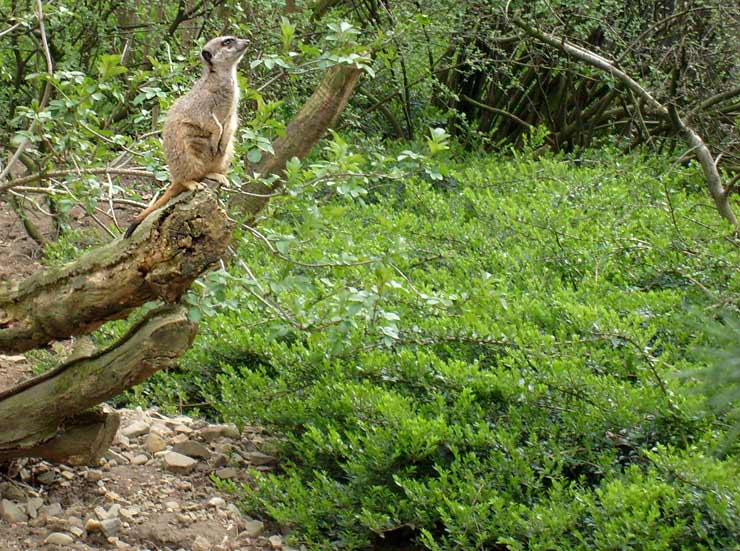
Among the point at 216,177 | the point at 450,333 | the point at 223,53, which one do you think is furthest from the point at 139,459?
the point at 223,53

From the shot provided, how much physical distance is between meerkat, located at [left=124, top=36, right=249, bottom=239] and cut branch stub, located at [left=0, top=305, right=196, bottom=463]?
53 centimetres

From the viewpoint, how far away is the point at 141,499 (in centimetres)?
414

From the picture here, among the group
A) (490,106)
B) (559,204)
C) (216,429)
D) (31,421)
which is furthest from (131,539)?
(490,106)

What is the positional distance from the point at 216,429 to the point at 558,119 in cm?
620

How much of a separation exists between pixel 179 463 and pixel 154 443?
0.24m

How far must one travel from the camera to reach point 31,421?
12.3ft

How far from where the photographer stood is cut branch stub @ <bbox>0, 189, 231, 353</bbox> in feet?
10.2

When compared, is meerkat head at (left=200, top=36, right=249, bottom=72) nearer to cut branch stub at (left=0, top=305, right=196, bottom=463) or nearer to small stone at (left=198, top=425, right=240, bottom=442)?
cut branch stub at (left=0, top=305, right=196, bottom=463)

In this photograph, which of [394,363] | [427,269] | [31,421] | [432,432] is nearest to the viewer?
[31,421]

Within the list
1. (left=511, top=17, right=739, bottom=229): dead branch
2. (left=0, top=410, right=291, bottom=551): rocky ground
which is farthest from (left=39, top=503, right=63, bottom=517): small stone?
(left=511, top=17, right=739, bottom=229): dead branch

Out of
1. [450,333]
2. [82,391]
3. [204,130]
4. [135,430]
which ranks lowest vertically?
[135,430]

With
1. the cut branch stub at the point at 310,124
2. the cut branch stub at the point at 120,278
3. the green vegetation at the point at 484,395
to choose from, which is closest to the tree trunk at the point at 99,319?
the cut branch stub at the point at 120,278

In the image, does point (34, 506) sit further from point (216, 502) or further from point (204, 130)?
point (204, 130)

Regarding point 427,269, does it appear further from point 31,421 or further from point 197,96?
point 31,421
